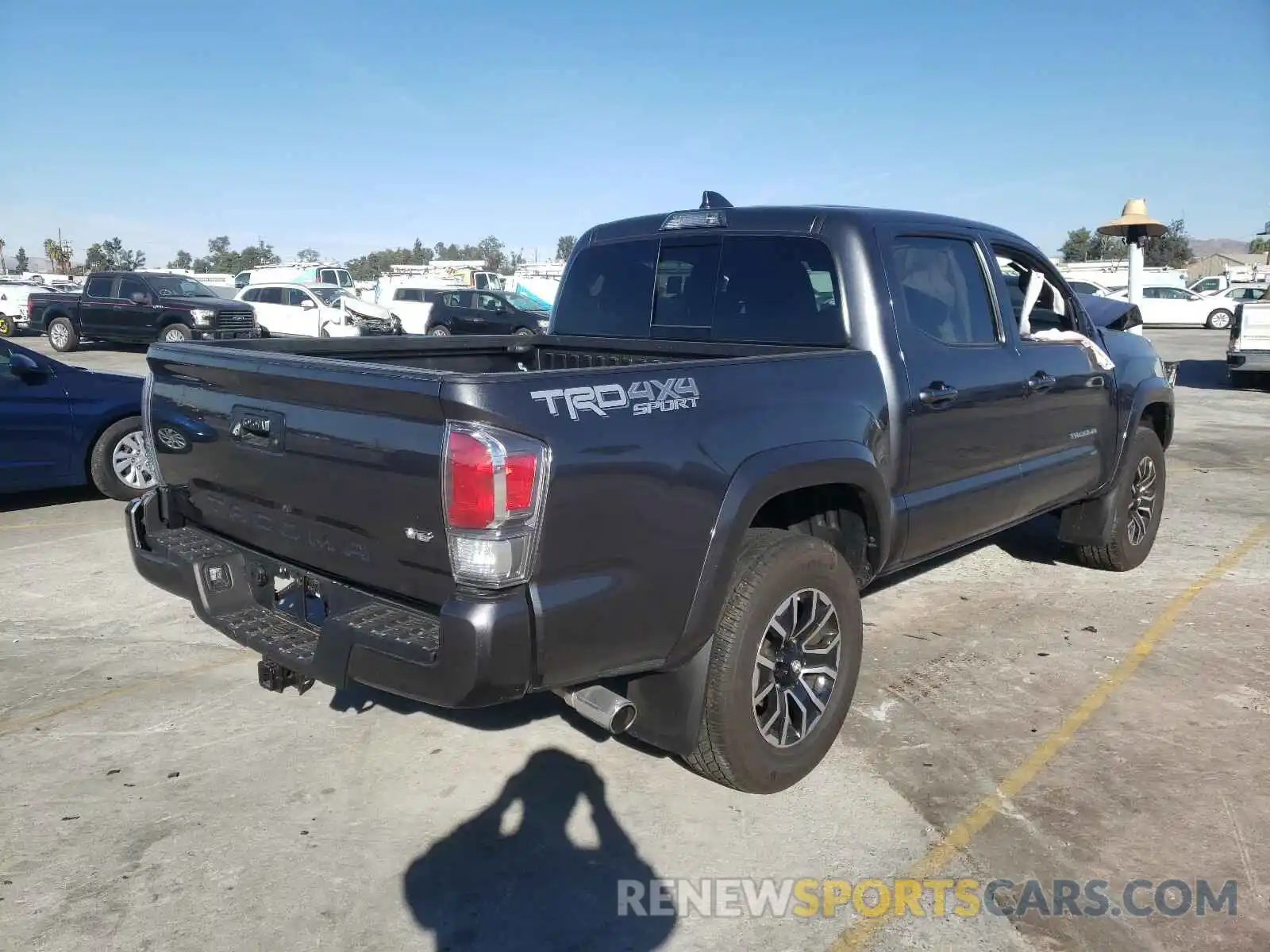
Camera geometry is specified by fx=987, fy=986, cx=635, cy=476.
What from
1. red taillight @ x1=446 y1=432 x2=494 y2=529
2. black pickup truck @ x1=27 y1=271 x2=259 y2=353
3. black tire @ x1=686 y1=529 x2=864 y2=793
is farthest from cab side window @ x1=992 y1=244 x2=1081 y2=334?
black pickup truck @ x1=27 y1=271 x2=259 y2=353

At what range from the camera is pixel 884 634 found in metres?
5.05

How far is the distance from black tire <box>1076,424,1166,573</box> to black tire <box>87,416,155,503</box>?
6778 millimetres

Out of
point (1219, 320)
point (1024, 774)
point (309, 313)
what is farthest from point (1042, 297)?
point (1219, 320)

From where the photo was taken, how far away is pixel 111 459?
7.71m

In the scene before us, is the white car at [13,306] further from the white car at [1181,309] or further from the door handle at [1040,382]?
the white car at [1181,309]

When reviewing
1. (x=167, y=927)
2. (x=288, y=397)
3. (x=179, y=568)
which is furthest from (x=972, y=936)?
(x=179, y=568)

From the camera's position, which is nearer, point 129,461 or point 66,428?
point 66,428

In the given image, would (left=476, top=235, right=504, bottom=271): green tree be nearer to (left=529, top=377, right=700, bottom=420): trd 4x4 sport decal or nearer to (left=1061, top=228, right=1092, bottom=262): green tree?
(left=1061, top=228, right=1092, bottom=262): green tree

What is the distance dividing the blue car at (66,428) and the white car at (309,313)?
16674 mm

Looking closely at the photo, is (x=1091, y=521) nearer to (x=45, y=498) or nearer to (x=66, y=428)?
(x=66, y=428)

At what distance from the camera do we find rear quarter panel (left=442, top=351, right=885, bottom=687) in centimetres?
258

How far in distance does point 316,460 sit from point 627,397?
3.12 ft

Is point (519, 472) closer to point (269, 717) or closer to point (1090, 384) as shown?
point (269, 717)

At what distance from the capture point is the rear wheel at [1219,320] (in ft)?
114
